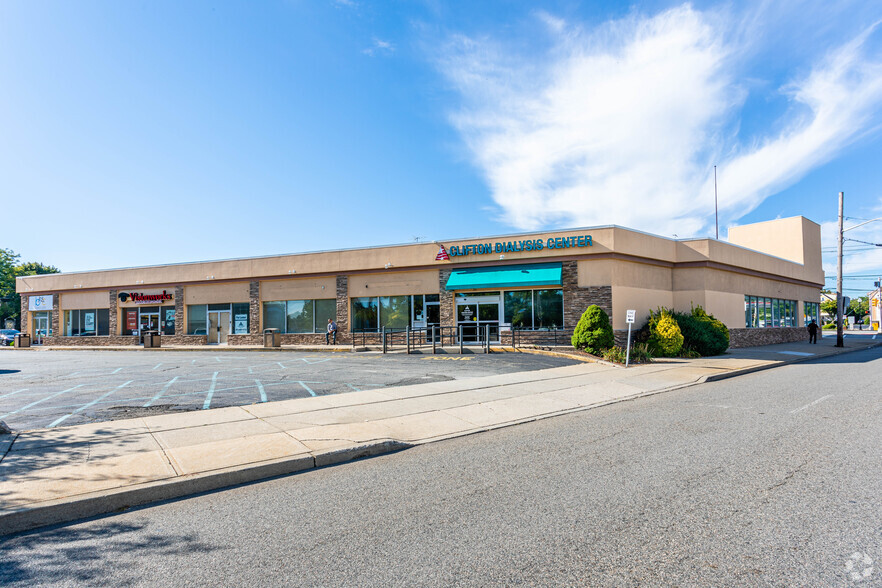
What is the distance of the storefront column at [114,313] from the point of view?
34.6 meters

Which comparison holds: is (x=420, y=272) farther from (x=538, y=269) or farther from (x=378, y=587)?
(x=378, y=587)

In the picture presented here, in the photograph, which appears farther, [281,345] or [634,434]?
[281,345]

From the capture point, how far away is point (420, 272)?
85.9ft

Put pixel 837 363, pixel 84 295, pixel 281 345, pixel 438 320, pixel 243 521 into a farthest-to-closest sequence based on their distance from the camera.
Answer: pixel 84 295 → pixel 281 345 → pixel 438 320 → pixel 837 363 → pixel 243 521

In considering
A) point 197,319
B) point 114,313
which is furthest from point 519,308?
point 114,313

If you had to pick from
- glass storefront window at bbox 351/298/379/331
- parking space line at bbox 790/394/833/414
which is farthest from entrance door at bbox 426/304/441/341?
parking space line at bbox 790/394/833/414

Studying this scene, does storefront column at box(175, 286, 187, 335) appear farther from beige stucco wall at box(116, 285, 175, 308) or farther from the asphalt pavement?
the asphalt pavement

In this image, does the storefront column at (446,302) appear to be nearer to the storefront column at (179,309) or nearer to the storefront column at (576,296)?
the storefront column at (576,296)

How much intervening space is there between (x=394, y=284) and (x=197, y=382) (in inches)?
571

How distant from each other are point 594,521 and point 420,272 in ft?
72.6

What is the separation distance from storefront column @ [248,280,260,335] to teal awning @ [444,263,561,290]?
12.5 meters

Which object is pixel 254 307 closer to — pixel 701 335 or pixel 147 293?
pixel 147 293

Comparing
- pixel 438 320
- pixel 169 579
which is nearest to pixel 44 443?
pixel 169 579

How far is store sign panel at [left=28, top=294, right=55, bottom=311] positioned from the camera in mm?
37344
